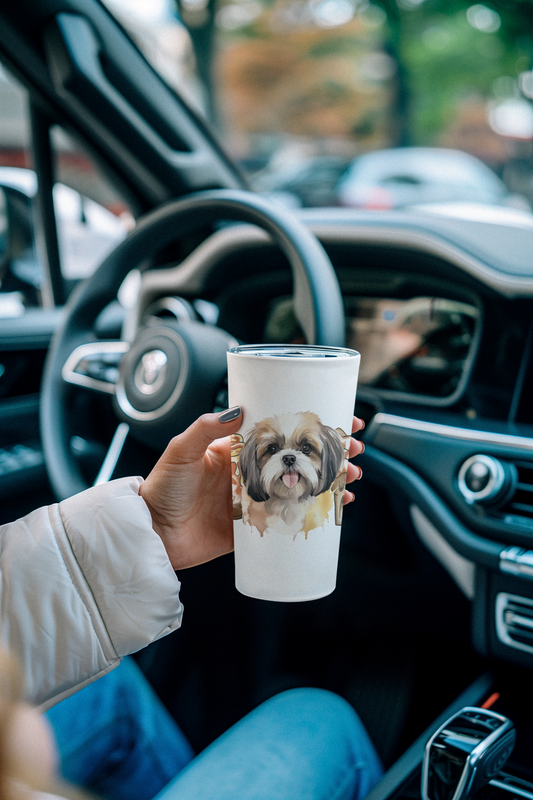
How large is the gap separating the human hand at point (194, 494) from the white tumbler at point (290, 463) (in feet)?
0.27

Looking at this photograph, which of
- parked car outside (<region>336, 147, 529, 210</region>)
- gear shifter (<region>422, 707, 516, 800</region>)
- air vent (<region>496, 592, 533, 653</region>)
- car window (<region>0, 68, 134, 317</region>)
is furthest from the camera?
parked car outside (<region>336, 147, 529, 210</region>)

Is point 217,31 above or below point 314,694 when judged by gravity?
above

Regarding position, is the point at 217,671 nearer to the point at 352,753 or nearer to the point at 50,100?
the point at 352,753

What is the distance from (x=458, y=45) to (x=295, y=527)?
53.3 ft

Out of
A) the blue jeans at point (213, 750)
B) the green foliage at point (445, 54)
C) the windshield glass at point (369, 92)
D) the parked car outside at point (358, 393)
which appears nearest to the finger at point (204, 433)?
the parked car outside at point (358, 393)

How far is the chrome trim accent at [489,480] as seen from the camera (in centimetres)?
117

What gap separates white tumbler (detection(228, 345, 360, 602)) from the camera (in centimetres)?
67

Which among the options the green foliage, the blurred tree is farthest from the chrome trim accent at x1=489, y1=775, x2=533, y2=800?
the green foliage

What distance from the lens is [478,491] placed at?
1195 millimetres

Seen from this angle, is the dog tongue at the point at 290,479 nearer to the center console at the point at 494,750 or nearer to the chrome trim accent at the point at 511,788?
the center console at the point at 494,750

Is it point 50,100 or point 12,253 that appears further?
point 12,253

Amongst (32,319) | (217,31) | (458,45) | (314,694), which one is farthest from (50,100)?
(458,45)

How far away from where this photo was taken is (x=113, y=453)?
123cm

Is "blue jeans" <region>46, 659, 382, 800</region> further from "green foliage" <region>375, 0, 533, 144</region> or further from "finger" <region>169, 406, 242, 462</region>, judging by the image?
"green foliage" <region>375, 0, 533, 144</region>
